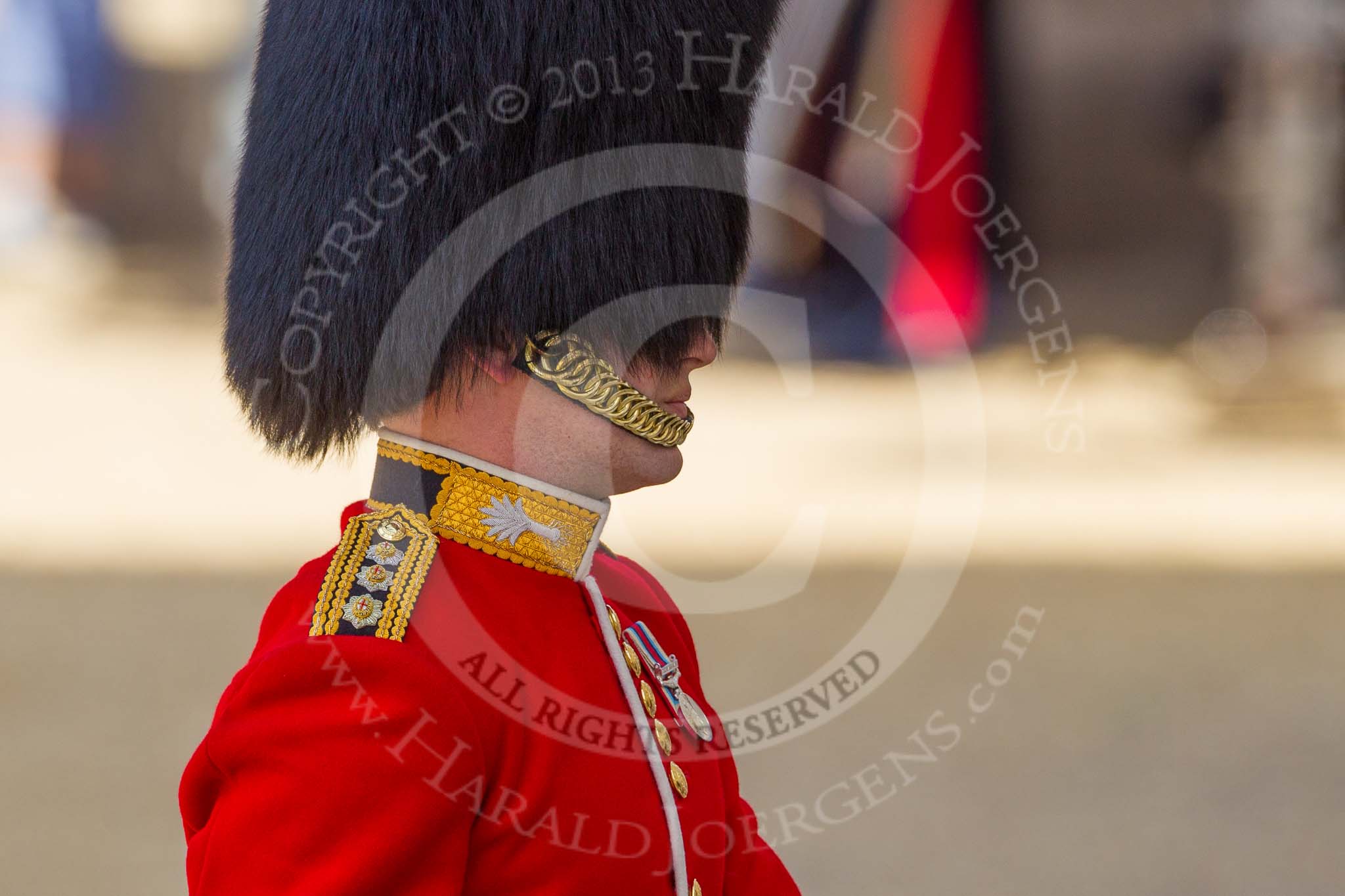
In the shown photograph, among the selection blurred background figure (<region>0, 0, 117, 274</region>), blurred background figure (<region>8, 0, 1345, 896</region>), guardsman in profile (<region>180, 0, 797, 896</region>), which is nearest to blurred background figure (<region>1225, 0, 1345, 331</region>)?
blurred background figure (<region>8, 0, 1345, 896</region>)

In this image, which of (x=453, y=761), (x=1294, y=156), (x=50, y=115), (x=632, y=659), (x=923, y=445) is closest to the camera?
(x=453, y=761)

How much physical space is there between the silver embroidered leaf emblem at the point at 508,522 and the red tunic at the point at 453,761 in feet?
0.09

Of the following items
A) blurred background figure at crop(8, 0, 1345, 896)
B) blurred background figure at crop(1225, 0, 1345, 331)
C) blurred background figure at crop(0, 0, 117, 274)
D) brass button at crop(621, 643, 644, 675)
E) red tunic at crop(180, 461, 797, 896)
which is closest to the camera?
red tunic at crop(180, 461, 797, 896)

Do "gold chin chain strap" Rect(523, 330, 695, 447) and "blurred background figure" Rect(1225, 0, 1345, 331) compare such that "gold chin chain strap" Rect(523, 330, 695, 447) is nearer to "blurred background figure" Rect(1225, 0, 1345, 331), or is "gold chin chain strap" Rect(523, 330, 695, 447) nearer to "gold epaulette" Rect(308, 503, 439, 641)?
"gold epaulette" Rect(308, 503, 439, 641)

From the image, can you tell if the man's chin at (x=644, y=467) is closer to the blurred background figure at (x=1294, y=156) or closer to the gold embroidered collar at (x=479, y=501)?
the gold embroidered collar at (x=479, y=501)

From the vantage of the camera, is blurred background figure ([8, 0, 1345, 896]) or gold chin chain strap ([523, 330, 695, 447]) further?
blurred background figure ([8, 0, 1345, 896])

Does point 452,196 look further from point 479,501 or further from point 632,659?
point 632,659

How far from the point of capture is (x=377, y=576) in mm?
1152

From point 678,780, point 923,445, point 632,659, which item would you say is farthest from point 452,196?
point 923,445

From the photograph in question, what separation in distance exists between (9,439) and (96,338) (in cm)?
268

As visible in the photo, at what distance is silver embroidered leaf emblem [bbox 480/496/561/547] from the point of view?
1225 millimetres

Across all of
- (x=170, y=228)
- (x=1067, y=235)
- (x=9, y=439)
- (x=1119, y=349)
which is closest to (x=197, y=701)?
(x=9, y=439)

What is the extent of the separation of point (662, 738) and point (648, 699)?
34 millimetres

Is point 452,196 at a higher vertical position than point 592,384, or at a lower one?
higher
